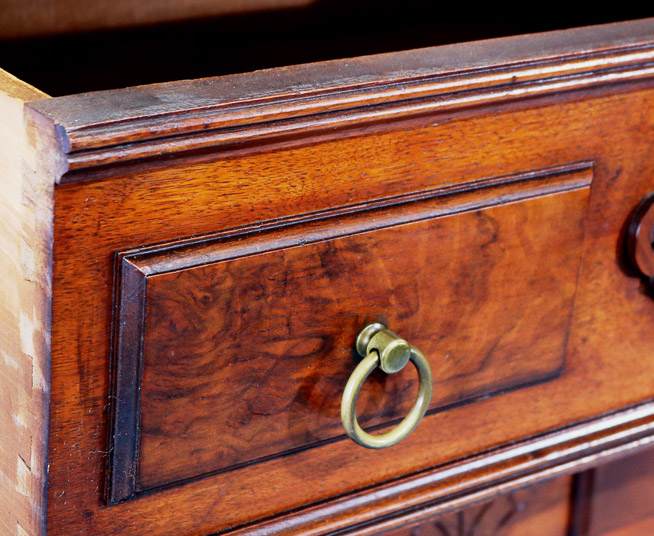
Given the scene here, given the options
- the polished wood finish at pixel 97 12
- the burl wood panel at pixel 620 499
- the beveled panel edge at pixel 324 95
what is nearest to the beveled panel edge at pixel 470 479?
the burl wood panel at pixel 620 499

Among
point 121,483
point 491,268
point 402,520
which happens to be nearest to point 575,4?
point 491,268

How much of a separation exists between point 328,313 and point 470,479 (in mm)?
190

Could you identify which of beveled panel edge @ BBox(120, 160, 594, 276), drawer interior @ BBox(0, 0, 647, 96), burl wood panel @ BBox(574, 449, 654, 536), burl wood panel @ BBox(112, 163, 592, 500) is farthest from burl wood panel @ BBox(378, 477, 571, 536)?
drawer interior @ BBox(0, 0, 647, 96)

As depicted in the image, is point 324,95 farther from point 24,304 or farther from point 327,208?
point 24,304

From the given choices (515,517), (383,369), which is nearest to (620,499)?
(515,517)

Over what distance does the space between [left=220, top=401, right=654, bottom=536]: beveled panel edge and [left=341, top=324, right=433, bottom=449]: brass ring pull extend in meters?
0.08

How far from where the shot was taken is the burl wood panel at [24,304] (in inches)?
16.8

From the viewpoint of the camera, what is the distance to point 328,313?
529 mm

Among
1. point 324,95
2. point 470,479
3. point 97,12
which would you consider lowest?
point 470,479

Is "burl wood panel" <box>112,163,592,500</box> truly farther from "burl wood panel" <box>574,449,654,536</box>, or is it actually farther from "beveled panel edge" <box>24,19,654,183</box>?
"burl wood panel" <box>574,449,654,536</box>

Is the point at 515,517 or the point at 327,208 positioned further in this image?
the point at 515,517

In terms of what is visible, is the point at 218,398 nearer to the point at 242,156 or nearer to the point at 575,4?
the point at 242,156

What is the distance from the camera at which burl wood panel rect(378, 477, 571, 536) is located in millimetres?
748

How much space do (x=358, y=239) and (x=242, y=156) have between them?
9 centimetres
